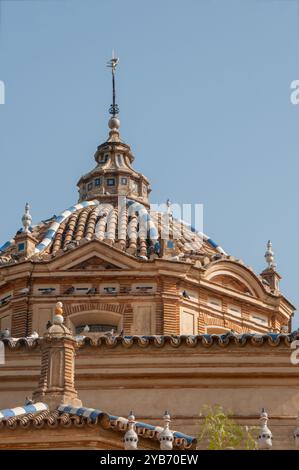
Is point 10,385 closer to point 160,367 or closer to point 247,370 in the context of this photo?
point 160,367

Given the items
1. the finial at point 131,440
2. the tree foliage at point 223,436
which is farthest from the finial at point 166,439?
the tree foliage at point 223,436

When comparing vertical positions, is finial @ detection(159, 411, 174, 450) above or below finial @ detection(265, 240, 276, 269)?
below

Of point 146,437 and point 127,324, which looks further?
point 127,324

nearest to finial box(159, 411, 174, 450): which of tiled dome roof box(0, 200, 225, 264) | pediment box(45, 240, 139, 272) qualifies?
pediment box(45, 240, 139, 272)

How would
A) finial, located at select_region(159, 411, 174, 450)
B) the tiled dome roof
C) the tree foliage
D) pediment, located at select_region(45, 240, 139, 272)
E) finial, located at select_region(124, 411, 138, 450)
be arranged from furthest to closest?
1. the tiled dome roof
2. pediment, located at select_region(45, 240, 139, 272)
3. finial, located at select_region(159, 411, 174, 450)
4. finial, located at select_region(124, 411, 138, 450)
5. the tree foliage

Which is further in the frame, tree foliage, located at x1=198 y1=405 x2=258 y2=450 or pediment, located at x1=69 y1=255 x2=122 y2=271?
pediment, located at x1=69 y1=255 x2=122 y2=271

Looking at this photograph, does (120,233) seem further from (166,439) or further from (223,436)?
(223,436)

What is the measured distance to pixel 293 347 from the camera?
35.5 m

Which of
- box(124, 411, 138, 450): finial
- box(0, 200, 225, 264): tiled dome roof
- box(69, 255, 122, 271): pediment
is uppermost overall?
box(0, 200, 225, 264): tiled dome roof

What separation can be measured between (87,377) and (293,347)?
6102 millimetres

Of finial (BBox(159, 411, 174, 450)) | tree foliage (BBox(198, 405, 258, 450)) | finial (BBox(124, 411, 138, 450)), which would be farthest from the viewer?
finial (BBox(159, 411, 174, 450))

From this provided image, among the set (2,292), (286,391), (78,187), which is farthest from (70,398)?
(78,187)

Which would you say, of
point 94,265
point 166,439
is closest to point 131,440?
point 166,439

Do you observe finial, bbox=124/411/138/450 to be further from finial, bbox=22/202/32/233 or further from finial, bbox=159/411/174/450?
finial, bbox=22/202/32/233
